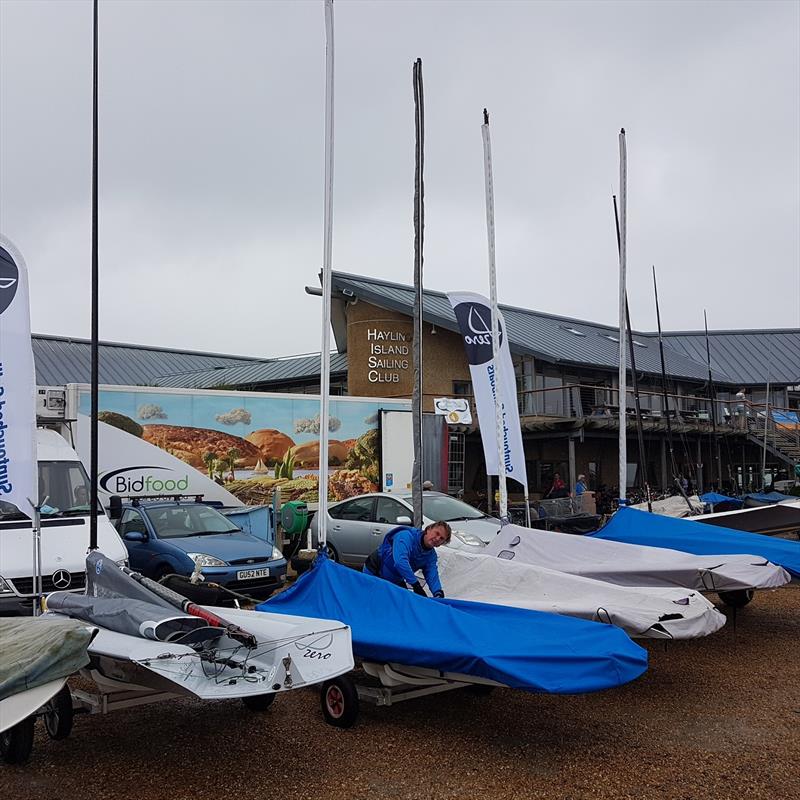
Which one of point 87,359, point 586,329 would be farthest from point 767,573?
point 87,359

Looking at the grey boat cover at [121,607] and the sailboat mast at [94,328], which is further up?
the sailboat mast at [94,328]

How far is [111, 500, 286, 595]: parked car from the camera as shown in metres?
11.9

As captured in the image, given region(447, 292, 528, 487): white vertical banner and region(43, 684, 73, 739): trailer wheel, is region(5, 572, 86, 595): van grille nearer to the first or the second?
region(43, 684, 73, 739): trailer wheel

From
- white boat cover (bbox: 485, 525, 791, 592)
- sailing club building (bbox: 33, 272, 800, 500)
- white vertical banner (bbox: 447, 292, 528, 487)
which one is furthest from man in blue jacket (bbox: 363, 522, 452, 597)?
sailing club building (bbox: 33, 272, 800, 500)

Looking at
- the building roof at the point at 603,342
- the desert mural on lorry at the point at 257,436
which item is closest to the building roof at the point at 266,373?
the building roof at the point at 603,342

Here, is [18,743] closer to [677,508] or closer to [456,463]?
[677,508]

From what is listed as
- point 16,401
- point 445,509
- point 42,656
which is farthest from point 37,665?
point 445,509

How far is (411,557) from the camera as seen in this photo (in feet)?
25.7

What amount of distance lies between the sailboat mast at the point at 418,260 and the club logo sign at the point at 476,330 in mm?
2045

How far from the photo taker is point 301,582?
25.5ft

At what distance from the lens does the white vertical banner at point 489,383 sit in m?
13.1

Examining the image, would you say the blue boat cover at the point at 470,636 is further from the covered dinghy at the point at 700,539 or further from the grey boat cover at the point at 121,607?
the covered dinghy at the point at 700,539

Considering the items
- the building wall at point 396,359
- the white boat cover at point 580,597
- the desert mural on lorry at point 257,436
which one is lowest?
the white boat cover at point 580,597

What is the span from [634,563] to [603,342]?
1162 inches
